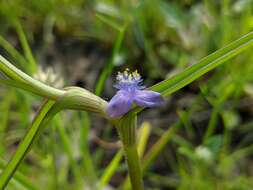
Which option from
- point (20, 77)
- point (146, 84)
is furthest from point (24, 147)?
point (146, 84)

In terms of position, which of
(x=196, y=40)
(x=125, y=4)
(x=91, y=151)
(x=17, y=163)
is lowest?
(x=17, y=163)

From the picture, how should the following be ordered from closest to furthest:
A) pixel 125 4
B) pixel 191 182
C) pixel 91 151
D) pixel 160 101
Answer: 1. pixel 160 101
2. pixel 191 182
3. pixel 91 151
4. pixel 125 4

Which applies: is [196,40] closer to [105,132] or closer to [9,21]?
[105,132]

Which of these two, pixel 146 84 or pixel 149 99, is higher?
pixel 146 84

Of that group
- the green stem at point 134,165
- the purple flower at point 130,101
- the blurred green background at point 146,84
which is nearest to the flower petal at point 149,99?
the purple flower at point 130,101

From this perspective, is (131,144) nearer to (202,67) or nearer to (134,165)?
(134,165)

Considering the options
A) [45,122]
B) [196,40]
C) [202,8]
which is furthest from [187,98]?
[45,122]

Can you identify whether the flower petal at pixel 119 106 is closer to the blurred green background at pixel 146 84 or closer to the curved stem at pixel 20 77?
the curved stem at pixel 20 77

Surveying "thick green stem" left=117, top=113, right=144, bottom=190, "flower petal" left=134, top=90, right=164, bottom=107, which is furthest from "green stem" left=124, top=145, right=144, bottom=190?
"flower petal" left=134, top=90, right=164, bottom=107
